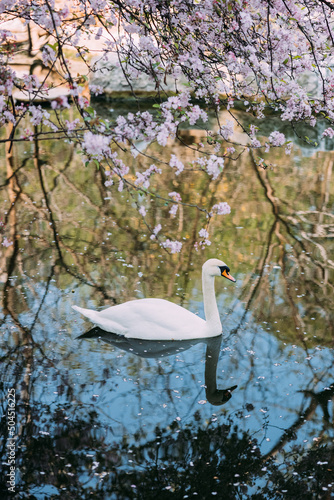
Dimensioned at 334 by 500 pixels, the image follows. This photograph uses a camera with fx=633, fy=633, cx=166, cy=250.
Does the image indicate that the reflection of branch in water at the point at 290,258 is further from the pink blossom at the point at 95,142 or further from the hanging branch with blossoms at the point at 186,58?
the pink blossom at the point at 95,142

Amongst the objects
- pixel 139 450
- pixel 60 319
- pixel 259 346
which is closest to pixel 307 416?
pixel 259 346

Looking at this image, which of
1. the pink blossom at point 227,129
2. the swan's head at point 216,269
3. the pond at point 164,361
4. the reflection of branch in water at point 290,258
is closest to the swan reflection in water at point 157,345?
the pond at point 164,361

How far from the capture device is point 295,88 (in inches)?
190

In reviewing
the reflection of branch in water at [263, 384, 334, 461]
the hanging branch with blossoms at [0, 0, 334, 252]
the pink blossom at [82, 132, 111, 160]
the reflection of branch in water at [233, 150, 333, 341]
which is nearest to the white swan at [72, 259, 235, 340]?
the reflection of branch in water at [233, 150, 333, 341]

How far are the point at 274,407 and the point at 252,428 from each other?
0.30 metres

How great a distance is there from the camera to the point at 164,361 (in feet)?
16.6

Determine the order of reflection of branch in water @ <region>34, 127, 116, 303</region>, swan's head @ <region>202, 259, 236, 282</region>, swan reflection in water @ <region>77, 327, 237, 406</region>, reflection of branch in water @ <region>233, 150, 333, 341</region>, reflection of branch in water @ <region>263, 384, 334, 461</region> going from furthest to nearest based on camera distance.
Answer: reflection of branch in water @ <region>34, 127, 116, 303</region> < reflection of branch in water @ <region>233, 150, 333, 341</region> < swan's head @ <region>202, 259, 236, 282</region> < swan reflection in water @ <region>77, 327, 237, 406</region> < reflection of branch in water @ <region>263, 384, 334, 461</region>

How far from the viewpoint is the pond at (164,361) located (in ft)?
12.7

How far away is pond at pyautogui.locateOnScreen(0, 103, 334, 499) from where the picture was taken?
3.87m

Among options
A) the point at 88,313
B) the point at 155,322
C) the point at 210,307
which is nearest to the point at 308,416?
the point at 210,307

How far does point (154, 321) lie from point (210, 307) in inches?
20.1

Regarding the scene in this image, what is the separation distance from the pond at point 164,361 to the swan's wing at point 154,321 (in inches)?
3.7

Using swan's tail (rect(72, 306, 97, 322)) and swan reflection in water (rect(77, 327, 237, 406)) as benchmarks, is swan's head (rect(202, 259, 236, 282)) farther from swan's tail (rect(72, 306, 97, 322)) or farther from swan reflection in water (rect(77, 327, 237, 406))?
A: swan's tail (rect(72, 306, 97, 322))

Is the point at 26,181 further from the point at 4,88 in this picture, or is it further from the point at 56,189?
the point at 4,88
